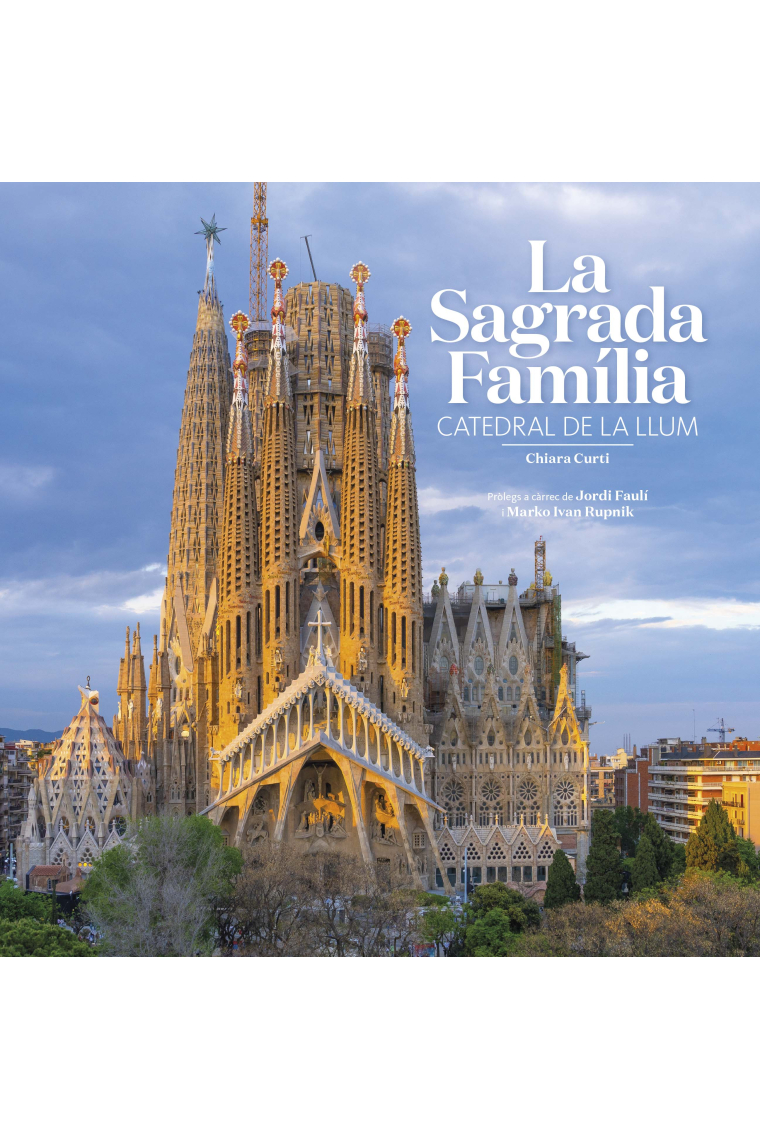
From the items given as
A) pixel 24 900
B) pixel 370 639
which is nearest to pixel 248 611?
pixel 370 639

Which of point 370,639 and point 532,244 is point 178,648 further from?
point 532,244

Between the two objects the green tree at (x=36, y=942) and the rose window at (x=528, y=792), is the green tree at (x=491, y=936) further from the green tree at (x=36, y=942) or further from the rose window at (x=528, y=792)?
the rose window at (x=528, y=792)

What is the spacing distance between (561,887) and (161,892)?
1384cm

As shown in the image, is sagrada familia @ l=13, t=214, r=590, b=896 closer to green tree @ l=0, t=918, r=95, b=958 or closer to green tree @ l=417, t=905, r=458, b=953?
green tree @ l=417, t=905, r=458, b=953

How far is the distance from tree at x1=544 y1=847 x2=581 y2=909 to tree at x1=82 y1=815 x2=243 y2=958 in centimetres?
1024

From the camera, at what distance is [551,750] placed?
48125 mm

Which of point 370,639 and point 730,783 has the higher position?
point 370,639

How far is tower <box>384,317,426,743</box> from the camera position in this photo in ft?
144

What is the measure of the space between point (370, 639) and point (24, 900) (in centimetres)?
1850

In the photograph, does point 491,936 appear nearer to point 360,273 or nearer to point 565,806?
point 565,806

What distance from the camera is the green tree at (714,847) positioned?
34.3 metres

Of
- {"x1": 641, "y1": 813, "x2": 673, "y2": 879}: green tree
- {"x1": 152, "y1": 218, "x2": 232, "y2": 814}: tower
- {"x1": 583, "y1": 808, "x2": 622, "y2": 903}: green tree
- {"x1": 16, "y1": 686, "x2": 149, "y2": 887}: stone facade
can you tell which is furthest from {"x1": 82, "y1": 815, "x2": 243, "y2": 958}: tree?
{"x1": 152, "y1": 218, "x2": 232, "y2": 814}: tower

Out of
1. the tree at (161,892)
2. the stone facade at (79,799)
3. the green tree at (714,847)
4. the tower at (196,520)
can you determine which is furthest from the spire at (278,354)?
the green tree at (714,847)

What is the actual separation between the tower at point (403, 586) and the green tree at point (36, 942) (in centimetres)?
2058
